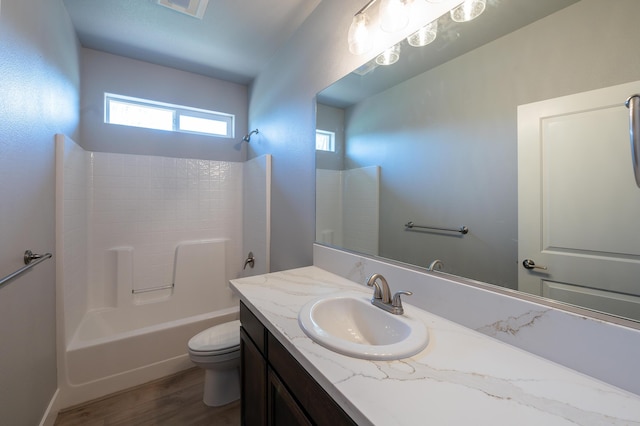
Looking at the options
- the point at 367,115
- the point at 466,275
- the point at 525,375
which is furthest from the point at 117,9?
the point at 525,375

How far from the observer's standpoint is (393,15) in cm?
105

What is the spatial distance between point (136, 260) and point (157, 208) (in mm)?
500

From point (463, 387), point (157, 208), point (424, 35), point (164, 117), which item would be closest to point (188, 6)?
point (164, 117)

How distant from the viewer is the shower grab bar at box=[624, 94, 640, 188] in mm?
561

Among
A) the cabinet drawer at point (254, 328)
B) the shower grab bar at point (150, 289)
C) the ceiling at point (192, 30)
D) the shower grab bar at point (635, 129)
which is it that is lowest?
the shower grab bar at point (150, 289)

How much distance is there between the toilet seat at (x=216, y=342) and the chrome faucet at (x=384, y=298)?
1.07 m

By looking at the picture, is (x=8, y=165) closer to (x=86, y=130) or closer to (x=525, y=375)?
(x=86, y=130)

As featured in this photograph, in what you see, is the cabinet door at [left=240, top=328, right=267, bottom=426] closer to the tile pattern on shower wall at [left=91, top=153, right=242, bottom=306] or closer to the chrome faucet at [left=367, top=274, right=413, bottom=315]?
the chrome faucet at [left=367, top=274, right=413, bottom=315]

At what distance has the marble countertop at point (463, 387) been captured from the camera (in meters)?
0.47

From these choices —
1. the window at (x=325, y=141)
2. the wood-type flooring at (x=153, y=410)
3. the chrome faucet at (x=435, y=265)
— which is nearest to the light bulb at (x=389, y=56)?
the window at (x=325, y=141)

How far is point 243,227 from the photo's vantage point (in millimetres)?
2746

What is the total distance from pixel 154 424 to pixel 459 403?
1771 millimetres

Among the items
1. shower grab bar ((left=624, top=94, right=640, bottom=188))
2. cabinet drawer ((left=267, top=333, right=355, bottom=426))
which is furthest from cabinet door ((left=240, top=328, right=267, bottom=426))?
shower grab bar ((left=624, top=94, right=640, bottom=188))

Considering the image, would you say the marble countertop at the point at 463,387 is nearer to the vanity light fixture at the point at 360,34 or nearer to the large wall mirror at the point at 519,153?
the large wall mirror at the point at 519,153
